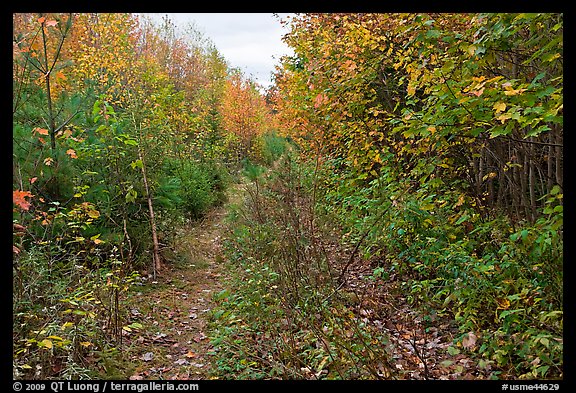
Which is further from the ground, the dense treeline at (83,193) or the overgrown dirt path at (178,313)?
the dense treeline at (83,193)

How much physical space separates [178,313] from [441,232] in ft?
12.3

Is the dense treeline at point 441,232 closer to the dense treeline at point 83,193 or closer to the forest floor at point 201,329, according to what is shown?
the forest floor at point 201,329

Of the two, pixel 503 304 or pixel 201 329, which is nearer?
pixel 503 304

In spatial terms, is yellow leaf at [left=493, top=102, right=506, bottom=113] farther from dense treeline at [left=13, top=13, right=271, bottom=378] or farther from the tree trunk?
the tree trunk

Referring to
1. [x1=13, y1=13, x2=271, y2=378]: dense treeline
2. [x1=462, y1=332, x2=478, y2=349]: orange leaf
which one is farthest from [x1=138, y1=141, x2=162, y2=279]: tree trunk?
[x1=462, y1=332, x2=478, y2=349]: orange leaf

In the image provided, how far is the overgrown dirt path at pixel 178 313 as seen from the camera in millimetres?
4328

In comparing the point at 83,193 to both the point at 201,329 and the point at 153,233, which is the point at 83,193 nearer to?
the point at 153,233

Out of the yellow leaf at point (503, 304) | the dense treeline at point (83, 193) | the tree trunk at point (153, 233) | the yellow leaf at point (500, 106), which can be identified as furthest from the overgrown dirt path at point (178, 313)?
the yellow leaf at point (500, 106)

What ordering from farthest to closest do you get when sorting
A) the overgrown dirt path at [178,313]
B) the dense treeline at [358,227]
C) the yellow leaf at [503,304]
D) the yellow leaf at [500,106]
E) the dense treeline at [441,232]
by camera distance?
the overgrown dirt path at [178,313] → the yellow leaf at [503,304] → the dense treeline at [358,227] → the dense treeline at [441,232] → the yellow leaf at [500,106]

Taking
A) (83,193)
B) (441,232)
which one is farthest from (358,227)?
(83,193)

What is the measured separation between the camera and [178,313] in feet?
19.0

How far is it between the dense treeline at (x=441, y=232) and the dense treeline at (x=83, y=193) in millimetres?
1545

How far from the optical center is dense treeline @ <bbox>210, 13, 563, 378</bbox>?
131 inches

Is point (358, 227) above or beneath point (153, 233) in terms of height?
above
